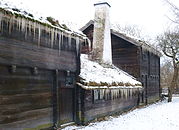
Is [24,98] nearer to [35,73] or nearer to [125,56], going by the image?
[35,73]

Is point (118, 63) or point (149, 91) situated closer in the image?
point (118, 63)

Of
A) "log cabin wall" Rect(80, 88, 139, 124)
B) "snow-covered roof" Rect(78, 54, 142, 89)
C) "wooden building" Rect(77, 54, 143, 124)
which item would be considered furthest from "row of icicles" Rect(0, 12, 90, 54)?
"log cabin wall" Rect(80, 88, 139, 124)

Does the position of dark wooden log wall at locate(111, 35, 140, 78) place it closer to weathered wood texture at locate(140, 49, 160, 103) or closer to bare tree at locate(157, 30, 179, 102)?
weathered wood texture at locate(140, 49, 160, 103)

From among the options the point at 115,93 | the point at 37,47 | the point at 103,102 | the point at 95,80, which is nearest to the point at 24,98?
the point at 37,47

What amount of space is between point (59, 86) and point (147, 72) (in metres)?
14.9

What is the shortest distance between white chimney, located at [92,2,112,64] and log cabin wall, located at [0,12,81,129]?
19.7 feet

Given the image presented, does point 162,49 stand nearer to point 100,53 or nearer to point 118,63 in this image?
point 118,63

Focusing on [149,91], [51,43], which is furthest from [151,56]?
[51,43]

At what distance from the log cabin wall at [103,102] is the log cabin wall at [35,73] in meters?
0.75

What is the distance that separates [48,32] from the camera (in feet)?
33.2

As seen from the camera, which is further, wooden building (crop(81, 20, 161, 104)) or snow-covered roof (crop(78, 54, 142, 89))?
wooden building (crop(81, 20, 161, 104))

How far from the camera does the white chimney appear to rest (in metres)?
18.1

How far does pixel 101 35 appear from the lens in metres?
18.4

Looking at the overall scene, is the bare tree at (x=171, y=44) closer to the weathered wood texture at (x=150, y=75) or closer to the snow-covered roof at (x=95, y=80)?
the weathered wood texture at (x=150, y=75)
